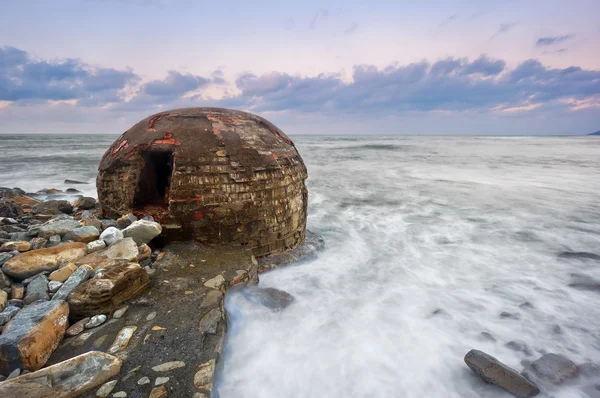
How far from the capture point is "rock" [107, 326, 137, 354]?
8.42ft

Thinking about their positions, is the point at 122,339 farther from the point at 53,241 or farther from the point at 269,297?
the point at 53,241

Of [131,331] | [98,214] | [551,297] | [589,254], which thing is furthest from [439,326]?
[98,214]

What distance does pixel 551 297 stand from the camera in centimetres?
484

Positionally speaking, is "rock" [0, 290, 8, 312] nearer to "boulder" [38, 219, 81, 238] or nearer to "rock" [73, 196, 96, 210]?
"boulder" [38, 219, 81, 238]

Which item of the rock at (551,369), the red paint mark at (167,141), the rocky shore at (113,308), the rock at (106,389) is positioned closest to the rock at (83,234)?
the rocky shore at (113,308)

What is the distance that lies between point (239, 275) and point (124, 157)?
261 cm

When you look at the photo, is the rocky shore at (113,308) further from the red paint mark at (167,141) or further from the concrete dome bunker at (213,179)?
the red paint mark at (167,141)

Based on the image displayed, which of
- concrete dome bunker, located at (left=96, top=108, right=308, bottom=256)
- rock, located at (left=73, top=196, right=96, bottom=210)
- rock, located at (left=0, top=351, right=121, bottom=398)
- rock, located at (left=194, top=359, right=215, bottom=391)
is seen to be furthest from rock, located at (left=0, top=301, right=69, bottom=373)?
rock, located at (left=73, top=196, right=96, bottom=210)

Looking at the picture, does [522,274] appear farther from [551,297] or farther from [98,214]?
[98,214]

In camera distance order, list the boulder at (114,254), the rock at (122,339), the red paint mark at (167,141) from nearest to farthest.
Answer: the rock at (122,339), the boulder at (114,254), the red paint mark at (167,141)

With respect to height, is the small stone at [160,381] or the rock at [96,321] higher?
the rock at [96,321]

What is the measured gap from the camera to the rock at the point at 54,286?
3.11 meters

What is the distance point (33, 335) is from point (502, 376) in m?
3.96

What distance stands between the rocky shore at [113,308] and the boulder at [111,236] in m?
0.01
